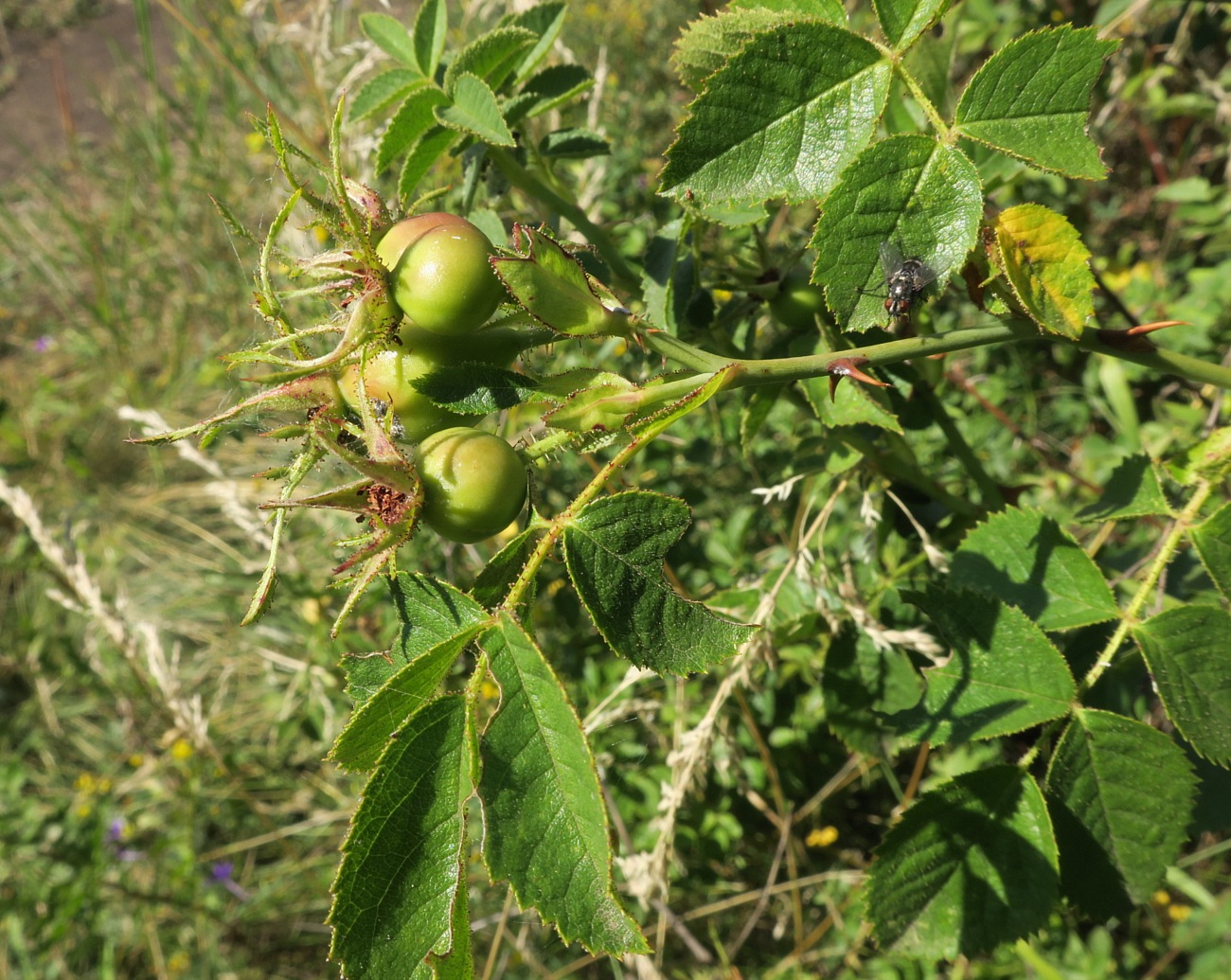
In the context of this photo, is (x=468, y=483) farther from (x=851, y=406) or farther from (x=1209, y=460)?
(x=1209, y=460)

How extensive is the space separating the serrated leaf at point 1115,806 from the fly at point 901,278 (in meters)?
0.64

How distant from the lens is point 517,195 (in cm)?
208

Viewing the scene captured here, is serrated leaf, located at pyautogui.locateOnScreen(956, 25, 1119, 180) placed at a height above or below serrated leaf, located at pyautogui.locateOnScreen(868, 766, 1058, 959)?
above

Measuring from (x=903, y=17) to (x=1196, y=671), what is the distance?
92cm

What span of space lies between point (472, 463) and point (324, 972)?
342 centimetres

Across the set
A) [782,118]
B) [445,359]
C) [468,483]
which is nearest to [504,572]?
[468,483]

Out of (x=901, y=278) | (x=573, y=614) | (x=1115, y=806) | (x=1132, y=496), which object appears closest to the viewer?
(x=901, y=278)

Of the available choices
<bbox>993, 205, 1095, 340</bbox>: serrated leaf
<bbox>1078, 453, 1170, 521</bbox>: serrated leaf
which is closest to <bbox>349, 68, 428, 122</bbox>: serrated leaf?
<bbox>993, 205, 1095, 340</bbox>: serrated leaf

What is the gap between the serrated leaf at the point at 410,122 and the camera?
46.9 inches

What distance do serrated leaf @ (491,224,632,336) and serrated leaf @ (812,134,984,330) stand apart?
23 centimetres

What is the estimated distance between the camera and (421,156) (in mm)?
1209

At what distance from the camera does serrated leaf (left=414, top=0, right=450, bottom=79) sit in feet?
4.11

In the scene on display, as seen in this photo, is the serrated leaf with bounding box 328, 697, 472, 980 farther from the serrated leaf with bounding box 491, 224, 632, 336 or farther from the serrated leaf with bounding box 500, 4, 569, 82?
the serrated leaf with bounding box 500, 4, 569, 82

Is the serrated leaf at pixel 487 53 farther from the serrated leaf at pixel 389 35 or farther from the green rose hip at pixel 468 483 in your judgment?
the green rose hip at pixel 468 483
